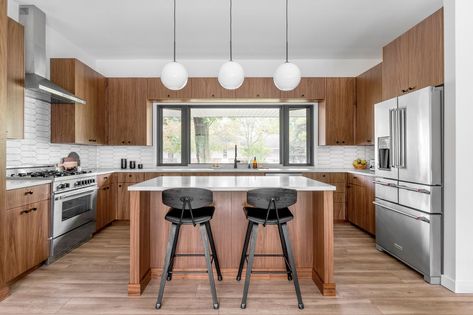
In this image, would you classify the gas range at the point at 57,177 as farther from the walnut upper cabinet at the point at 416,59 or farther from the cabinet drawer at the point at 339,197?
the walnut upper cabinet at the point at 416,59

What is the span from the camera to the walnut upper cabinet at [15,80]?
3.07 m

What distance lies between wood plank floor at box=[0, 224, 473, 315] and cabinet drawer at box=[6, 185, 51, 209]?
75 cm

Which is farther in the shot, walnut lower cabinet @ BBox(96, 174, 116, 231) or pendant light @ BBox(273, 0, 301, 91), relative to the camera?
walnut lower cabinet @ BBox(96, 174, 116, 231)

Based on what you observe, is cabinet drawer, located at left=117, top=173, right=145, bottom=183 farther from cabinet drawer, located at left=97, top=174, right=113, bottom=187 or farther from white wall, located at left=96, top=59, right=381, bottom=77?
white wall, located at left=96, top=59, right=381, bottom=77

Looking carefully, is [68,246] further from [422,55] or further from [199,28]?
[422,55]

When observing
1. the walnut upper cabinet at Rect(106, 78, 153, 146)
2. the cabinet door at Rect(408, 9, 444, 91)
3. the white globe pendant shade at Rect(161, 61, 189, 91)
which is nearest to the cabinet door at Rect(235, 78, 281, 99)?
the walnut upper cabinet at Rect(106, 78, 153, 146)

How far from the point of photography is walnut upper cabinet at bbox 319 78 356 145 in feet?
17.7

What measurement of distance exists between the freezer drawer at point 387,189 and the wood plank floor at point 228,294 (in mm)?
726

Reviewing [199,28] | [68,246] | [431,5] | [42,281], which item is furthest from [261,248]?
[431,5]

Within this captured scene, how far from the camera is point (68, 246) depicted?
12.0ft

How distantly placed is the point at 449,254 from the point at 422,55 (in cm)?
195

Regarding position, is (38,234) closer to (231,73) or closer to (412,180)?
(231,73)

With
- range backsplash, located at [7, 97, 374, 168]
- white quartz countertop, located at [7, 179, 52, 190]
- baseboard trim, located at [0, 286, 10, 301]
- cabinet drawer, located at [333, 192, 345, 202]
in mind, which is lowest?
baseboard trim, located at [0, 286, 10, 301]
